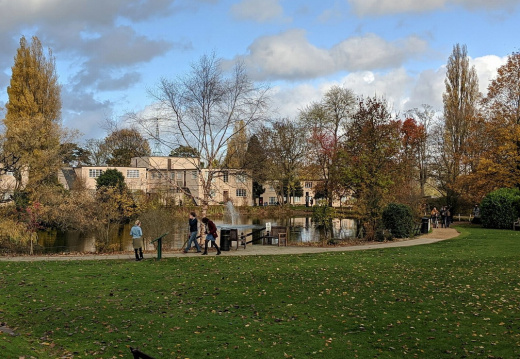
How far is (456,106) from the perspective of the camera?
5522cm

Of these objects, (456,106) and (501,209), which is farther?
(456,106)

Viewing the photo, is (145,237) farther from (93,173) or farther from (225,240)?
(93,173)

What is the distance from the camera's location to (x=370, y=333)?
962 centimetres

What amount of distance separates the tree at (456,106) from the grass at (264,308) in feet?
125

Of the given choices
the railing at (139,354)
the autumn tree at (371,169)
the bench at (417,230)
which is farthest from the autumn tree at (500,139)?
the railing at (139,354)

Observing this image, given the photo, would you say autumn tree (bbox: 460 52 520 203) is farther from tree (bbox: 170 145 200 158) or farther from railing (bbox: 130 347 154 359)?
railing (bbox: 130 347 154 359)

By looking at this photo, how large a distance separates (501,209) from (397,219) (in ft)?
40.5

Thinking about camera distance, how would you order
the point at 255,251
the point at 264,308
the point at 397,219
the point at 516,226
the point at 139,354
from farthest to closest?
the point at 516,226 < the point at 397,219 < the point at 255,251 < the point at 264,308 < the point at 139,354

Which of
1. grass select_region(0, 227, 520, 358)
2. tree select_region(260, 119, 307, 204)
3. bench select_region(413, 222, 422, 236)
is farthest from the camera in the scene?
tree select_region(260, 119, 307, 204)

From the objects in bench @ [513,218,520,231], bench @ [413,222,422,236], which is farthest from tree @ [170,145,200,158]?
bench @ [513,218,520,231]

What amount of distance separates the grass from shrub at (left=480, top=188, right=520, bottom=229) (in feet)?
60.0

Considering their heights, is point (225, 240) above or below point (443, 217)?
below

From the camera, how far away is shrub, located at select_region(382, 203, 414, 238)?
27.1m

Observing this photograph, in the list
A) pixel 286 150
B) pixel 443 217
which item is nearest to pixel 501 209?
pixel 443 217
